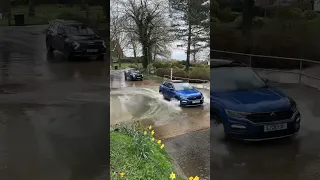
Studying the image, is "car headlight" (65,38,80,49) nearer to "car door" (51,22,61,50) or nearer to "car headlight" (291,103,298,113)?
"car door" (51,22,61,50)

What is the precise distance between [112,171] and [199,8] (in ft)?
4.81

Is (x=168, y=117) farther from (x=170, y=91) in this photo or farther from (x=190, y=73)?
(x=190, y=73)

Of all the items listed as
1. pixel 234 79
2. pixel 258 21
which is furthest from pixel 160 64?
pixel 258 21

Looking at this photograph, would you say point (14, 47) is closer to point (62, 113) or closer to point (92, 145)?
point (62, 113)

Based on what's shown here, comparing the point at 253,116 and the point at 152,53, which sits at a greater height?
the point at 152,53

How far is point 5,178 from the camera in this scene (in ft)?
9.32

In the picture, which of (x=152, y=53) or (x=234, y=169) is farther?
(x=152, y=53)

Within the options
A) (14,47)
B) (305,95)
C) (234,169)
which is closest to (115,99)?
(14,47)

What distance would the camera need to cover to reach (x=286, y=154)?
2877 millimetres

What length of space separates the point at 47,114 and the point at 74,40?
2.01 feet

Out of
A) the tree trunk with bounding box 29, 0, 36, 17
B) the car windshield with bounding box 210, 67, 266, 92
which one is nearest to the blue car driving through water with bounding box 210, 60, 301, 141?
the car windshield with bounding box 210, 67, 266, 92

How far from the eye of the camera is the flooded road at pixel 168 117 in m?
3.12

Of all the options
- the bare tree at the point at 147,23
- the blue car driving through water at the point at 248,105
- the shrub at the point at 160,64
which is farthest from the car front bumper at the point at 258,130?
the bare tree at the point at 147,23

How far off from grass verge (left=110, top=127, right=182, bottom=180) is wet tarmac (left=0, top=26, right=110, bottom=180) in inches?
6.4
